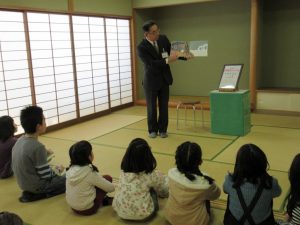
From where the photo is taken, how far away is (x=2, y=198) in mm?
2971

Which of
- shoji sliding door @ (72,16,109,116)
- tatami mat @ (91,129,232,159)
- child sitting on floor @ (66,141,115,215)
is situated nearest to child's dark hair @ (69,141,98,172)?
child sitting on floor @ (66,141,115,215)

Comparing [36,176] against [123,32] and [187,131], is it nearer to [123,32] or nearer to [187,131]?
[187,131]

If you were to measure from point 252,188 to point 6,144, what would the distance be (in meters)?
2.41

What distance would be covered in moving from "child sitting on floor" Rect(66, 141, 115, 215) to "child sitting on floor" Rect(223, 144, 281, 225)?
102 centimetres

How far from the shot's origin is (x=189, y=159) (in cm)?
215

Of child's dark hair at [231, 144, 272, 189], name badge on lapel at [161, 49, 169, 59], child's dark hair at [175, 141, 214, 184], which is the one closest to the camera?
child's dark hair at [231, 144, 272, 189]

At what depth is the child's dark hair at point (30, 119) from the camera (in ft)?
9.02

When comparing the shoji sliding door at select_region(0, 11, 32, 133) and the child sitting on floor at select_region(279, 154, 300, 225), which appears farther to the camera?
the shoji sliding door at select_region(0, 11, 32, 133)

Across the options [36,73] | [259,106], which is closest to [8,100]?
[36,73]

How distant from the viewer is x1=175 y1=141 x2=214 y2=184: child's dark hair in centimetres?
215

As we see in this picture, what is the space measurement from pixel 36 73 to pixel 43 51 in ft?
1.15

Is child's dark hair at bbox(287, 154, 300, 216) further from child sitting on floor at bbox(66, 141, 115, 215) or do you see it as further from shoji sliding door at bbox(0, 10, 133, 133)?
shoji sliding door at bbox(0, 10, 133, 133)

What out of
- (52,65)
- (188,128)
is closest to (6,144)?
(52,65)

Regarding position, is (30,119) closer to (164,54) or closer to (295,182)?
(295,182)
